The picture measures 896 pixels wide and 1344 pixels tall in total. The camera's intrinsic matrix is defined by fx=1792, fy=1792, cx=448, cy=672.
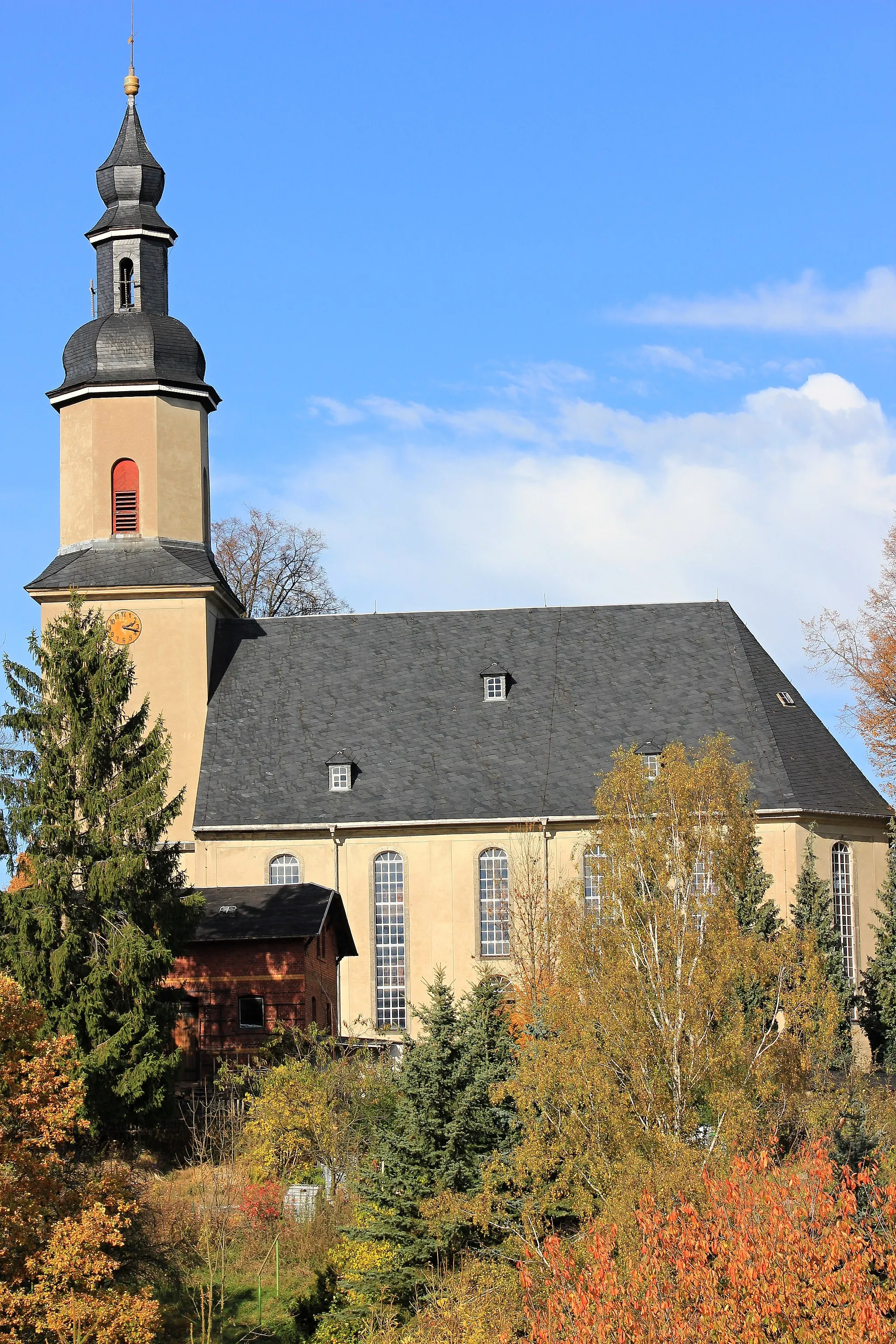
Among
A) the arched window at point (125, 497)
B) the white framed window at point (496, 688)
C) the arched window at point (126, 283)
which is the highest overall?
the arched window at point (126, 283)

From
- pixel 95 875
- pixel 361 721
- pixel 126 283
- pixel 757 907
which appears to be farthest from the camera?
pixel 361 721

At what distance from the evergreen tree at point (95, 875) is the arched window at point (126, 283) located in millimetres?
16583

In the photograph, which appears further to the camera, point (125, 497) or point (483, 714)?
point (483, 714)

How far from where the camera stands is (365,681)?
44.8m

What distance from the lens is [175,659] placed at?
42562mm

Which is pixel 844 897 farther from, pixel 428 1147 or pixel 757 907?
pixel 428 1147

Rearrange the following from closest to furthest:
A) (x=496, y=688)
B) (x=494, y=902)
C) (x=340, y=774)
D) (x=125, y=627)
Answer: (x=494, y=902) < (x=125, y=627) < (x=340, y=774) < (x=496, y=688)

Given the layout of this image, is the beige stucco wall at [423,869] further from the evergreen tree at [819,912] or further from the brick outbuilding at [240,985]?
the brick outbuilding at [240,985]

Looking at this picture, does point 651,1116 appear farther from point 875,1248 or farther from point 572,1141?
point 875,1248

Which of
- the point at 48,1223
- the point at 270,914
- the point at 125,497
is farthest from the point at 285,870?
the point at 48,1223

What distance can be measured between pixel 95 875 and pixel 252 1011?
7.47 m

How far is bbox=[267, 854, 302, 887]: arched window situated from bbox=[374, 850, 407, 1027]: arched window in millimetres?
1796

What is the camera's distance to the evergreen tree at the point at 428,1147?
21188 mm

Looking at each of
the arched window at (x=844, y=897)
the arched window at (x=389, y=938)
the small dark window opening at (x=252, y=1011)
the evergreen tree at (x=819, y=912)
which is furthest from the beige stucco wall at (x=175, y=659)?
the arched window at (x=844, y=897)
